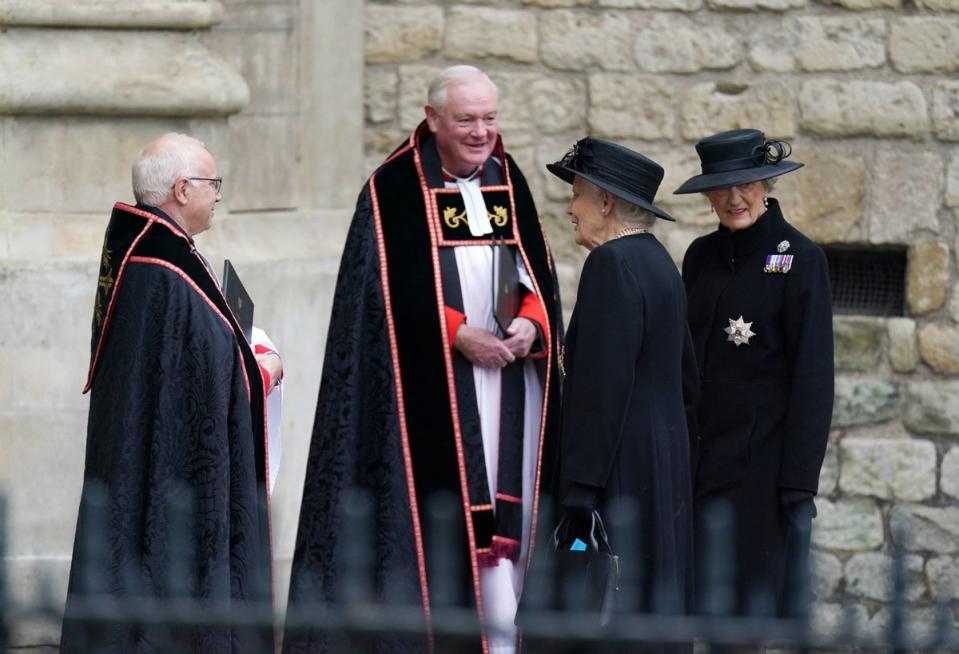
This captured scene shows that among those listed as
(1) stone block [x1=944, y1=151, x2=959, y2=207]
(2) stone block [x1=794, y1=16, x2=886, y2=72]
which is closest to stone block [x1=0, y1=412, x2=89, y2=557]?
(2) stone block [x1=794, y1=16, x2=886, y2=72]

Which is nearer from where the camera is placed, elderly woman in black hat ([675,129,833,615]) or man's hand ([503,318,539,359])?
elderly woman in black hat ([675,129,833,615])

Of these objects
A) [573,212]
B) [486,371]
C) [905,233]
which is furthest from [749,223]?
[905,233]

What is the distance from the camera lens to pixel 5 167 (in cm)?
586

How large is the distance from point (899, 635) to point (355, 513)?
745mm

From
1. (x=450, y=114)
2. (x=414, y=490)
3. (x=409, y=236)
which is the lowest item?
(x=414, y=490)

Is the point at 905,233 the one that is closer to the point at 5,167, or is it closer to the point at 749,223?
the point at 749,223

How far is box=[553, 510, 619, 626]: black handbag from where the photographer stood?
397 cm

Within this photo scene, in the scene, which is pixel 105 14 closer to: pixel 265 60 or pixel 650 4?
pixel 265 60

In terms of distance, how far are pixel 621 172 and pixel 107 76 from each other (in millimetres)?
2243

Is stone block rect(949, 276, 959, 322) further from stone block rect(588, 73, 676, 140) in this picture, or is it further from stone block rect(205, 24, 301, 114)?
stone block rect(205, 24, 301, 114)

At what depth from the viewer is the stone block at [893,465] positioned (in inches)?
258

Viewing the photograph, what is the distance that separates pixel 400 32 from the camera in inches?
261

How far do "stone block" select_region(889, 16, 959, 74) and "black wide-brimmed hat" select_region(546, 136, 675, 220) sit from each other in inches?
97.0

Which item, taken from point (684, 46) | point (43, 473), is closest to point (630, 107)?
point (684, 46)
